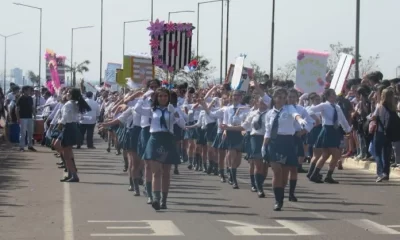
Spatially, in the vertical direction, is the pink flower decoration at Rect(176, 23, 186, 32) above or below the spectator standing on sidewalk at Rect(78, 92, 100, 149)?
above

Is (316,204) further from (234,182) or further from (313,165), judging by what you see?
(313,165)

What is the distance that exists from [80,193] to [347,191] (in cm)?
475

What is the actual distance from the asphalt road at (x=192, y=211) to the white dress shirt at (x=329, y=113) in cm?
120

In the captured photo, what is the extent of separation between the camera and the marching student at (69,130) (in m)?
21.1

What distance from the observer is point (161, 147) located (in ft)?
52.4

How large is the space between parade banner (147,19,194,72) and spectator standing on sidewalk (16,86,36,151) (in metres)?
8.45

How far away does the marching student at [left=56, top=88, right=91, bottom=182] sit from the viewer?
830 inches

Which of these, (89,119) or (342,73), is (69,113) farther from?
(89,119)

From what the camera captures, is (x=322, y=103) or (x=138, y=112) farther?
(x=322, y=103)

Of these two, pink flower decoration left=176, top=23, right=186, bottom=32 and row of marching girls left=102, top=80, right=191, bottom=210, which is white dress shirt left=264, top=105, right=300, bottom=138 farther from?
pink flower decoration left=176, top=23, right=186, bottom=32

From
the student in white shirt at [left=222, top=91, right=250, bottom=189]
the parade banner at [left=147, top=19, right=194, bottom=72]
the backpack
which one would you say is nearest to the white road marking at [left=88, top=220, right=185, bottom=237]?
the student in white shirt at [left=222, top=91, right=250, bottom=189]

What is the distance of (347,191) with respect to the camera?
777 inches

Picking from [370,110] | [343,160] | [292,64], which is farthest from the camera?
[292,64]

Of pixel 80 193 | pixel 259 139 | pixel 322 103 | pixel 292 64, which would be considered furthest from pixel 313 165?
pixel 292 64
